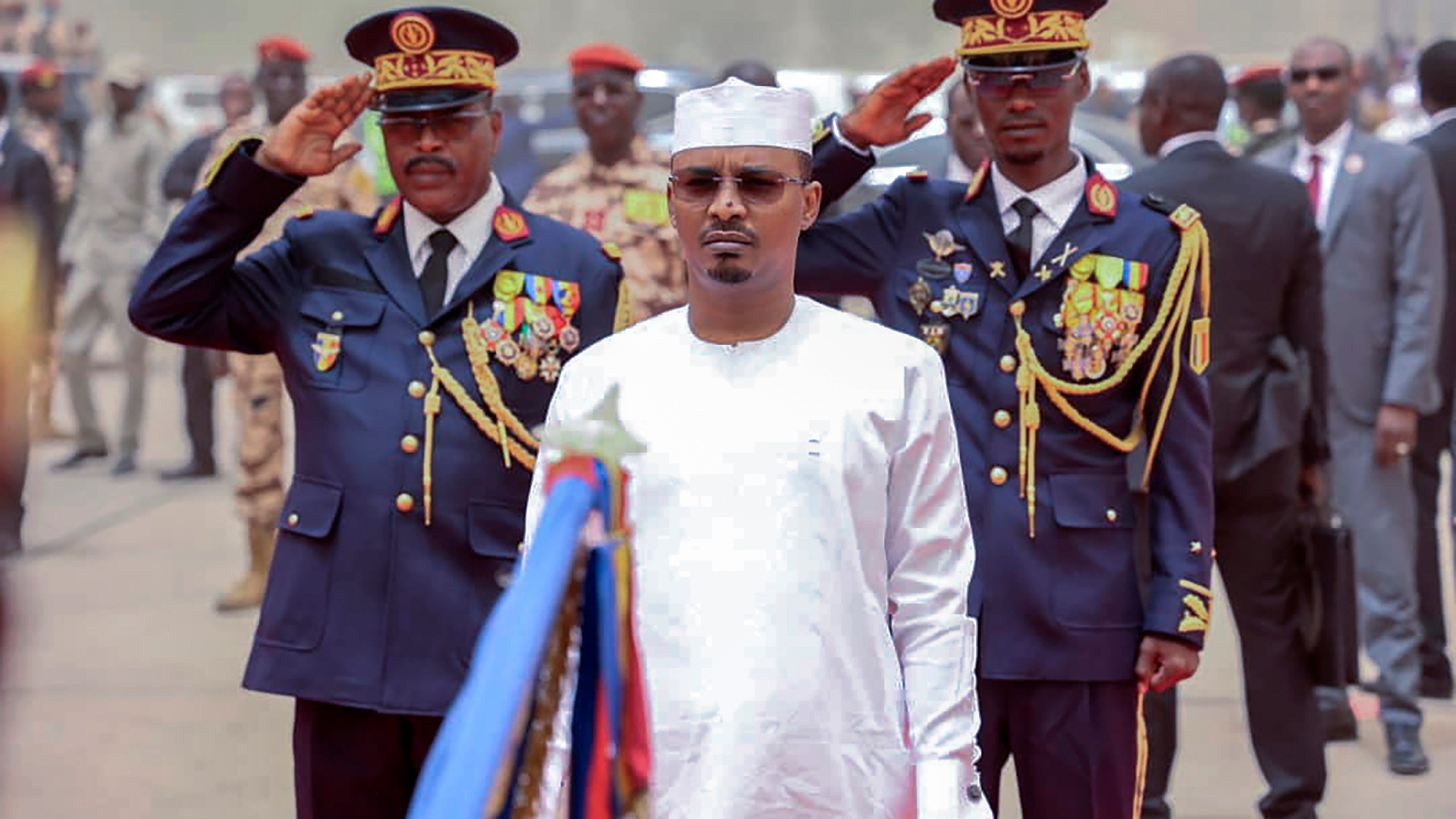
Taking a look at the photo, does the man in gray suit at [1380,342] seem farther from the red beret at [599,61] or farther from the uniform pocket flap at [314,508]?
the uniform pocket flap at [314,508]

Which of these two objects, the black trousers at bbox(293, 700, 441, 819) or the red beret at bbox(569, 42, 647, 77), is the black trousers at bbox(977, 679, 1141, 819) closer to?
the black trousers at bbox(293, 700, 441, 819)

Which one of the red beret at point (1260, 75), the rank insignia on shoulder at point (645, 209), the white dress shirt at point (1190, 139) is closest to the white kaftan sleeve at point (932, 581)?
the white dress shirt at point (1190, 139)

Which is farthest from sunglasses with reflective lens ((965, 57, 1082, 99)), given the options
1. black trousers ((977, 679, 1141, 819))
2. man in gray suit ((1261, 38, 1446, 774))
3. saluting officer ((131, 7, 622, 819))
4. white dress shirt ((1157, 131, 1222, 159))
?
man in gray suit ((1261, 38, 1446, 774))

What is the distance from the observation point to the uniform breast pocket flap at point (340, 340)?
4875 millimetres

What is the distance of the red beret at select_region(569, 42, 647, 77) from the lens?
884 cm

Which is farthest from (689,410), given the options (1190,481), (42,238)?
(42,238)

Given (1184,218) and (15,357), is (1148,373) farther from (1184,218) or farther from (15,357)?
(15,357)

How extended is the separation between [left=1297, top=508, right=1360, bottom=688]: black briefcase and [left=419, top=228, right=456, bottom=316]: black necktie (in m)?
Answer: 2.78

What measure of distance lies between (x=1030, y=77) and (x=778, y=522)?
1666 millimetres

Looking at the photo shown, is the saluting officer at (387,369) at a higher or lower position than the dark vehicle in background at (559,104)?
lower

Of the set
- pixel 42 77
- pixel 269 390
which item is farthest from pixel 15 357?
pixel 42 77

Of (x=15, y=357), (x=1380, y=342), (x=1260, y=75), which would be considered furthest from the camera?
(x=1260, y=75)

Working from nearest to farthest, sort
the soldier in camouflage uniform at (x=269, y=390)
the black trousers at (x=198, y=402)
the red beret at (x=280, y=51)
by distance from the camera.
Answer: the soldier in camouflage uniform at (x=269, y=390), the red beret at (x=280, y=51), the black trousers at (x=198, y=402)

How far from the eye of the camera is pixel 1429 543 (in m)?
8.62
